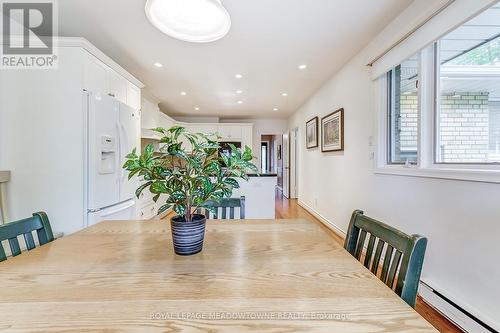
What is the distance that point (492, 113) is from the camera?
1551mm

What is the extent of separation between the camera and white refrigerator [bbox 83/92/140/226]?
2.21m

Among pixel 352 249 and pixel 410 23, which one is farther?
pixel 410 23

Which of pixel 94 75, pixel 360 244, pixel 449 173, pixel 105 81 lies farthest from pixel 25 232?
pixel 449 173

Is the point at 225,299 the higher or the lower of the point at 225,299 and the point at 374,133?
the lower

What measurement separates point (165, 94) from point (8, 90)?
274cm

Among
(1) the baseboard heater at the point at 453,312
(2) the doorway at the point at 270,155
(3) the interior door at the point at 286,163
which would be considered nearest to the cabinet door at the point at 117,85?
(1) the baseboard heater at the point at 453,312

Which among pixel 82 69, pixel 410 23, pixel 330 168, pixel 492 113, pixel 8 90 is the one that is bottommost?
pixel 330 168

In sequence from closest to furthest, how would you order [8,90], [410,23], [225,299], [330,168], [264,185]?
[225,299]
[410,23]
[8,90]
[264,185]
[330,168]

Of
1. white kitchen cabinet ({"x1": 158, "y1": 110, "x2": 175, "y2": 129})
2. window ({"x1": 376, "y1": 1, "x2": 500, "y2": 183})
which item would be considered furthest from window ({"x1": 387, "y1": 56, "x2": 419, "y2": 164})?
white kitchen cabinet ({"x1": 158, "y1": 110, "x2": 175, "y2": 129})

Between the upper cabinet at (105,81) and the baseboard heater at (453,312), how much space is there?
3.43 m

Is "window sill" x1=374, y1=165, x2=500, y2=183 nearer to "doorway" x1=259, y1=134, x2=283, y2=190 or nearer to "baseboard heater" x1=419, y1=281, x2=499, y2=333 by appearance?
"baseboard heater" x1=419, y1=281, x2=499, y2=333

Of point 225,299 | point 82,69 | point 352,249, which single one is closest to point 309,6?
point 352,249

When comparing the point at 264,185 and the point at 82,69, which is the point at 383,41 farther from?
the point at 82,69

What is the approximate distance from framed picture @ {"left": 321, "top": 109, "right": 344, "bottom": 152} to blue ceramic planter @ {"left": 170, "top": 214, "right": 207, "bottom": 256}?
2942 mm
